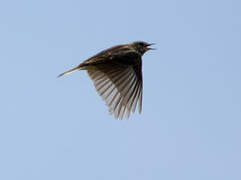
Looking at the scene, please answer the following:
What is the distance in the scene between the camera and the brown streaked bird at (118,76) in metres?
10.6

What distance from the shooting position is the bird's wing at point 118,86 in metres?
10.6

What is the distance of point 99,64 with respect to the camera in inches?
419

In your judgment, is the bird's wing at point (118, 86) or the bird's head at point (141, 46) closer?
the bird's wing at point (118, 86)

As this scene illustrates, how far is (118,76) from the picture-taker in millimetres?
10797

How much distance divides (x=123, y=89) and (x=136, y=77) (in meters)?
0.40

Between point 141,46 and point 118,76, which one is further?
point 141,46

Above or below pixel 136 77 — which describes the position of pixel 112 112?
below

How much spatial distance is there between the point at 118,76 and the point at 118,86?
20cm

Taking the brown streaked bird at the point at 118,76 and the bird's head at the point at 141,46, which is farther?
the bird's head at the point at 141,46

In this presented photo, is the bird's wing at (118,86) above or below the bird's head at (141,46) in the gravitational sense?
below

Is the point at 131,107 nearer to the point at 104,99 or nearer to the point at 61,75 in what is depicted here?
the point at 104,99

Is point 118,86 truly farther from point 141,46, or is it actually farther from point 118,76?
point 141,46

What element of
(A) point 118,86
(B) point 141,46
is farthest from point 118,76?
(B) point 141,46

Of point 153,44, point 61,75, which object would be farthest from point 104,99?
point 153,44
